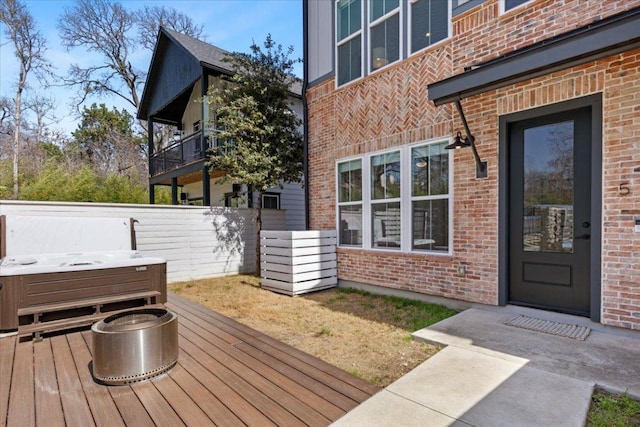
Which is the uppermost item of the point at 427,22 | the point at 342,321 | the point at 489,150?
the point at 427,22

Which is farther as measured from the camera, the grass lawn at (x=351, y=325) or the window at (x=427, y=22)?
the window at (x=427, y=22)

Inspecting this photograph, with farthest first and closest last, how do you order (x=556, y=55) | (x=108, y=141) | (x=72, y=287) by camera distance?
(x=108, y=141) < (x=72, y=287) < (x=556, y=55)

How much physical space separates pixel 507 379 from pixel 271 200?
936cm

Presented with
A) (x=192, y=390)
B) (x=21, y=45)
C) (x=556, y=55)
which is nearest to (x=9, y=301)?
(x=192, y=390)

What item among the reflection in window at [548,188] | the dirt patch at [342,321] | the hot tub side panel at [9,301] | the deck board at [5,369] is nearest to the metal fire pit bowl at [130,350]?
the deck board at [5,369]

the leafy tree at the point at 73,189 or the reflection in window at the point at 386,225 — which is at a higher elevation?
the leafy tree at the point at 73,189

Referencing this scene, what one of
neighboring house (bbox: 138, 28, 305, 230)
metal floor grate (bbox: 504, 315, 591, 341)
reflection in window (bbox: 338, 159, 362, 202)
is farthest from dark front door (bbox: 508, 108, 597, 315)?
neighboring house (bbox: 138, 28, 305, 230)

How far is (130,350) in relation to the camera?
2512 millimetres

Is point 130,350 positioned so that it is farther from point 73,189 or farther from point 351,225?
point 73,189

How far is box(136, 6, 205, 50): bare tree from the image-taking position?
19.6m

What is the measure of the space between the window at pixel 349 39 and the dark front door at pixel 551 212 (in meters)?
3.22

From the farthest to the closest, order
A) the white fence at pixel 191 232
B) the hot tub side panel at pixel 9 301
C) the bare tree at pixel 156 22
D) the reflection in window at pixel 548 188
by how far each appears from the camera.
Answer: the bare tree at pixel 156 22
the white fence at pixel 191 232
the reflection in window at pixel 548 188
the hot tub side panel at pixel 9 301

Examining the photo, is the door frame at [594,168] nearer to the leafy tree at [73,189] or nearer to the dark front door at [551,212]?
the dark front door at [551,212]

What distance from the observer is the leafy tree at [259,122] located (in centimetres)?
725
